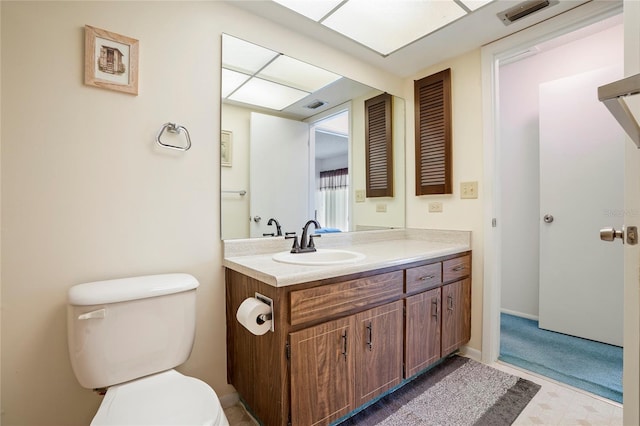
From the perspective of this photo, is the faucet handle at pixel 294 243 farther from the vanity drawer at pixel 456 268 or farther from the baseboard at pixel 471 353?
the baseboard at pixel 471 353

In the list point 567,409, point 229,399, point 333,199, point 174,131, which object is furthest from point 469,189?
point 229,399

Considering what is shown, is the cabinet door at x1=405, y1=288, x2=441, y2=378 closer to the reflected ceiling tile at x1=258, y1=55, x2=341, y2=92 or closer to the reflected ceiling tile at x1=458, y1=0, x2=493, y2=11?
the reflected ceiling tile at x1=258, y1=55, x2=341, y2=92

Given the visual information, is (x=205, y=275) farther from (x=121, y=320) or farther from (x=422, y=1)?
(x=422, y=1)

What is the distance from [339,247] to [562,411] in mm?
1473

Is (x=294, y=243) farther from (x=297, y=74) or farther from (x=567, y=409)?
(x=567, y=409)

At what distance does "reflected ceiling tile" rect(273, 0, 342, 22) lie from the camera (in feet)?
Answer: 5.20

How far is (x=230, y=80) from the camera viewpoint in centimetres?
159

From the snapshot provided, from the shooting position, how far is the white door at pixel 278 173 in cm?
172

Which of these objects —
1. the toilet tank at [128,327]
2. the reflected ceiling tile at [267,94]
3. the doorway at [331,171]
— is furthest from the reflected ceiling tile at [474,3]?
the toilet tank at [128,327]

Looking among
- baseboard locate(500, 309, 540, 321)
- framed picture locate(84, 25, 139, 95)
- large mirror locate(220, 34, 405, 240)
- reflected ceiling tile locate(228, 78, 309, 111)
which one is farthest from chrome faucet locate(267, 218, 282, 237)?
baseboard locate(500, 309, 540, 321)

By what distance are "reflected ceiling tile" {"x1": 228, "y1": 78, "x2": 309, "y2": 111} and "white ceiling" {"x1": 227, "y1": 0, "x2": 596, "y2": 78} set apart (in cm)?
36

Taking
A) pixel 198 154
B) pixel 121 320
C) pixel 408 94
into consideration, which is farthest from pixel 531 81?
pixel 121 320

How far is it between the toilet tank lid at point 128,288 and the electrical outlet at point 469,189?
6.16ft

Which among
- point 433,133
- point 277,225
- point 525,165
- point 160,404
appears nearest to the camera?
point 160,404
